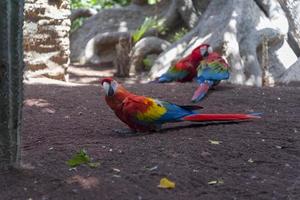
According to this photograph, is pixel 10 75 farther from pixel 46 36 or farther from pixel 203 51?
pixel 46 36

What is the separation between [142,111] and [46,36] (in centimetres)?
428

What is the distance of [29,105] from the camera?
515 centimetres

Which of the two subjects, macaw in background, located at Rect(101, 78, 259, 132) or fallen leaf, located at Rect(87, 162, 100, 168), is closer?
fallen leaf, located at Rect(87, 162, 100, 168)

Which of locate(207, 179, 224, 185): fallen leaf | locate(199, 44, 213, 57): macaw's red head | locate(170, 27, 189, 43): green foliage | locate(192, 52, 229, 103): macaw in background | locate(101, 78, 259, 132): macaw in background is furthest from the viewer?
locate(170, 27, 189, 43): green foliage

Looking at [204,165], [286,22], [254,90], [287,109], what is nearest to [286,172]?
[204,165]

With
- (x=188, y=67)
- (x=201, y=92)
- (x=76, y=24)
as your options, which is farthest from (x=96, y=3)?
(x=201, y=92)

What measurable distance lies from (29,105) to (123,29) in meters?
8.31

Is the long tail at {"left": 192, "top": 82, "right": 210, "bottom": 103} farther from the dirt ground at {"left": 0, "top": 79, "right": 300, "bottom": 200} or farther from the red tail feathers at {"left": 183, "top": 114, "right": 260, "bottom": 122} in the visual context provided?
the red tail feathers at {"left": 183, "top": 114, "right": 260, "bottom": 122}

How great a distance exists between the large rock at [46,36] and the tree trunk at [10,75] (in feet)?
15.6

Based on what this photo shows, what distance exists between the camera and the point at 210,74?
5.52m

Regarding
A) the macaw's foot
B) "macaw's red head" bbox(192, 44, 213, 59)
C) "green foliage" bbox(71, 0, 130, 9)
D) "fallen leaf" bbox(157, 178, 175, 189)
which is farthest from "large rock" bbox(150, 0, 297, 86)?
"green foliage" bbox(71, 0, 130, 9)

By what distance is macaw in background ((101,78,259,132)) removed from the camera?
385 centimetres

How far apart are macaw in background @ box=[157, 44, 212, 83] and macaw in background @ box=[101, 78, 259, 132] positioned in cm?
236

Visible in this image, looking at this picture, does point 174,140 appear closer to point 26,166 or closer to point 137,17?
point 26,166
